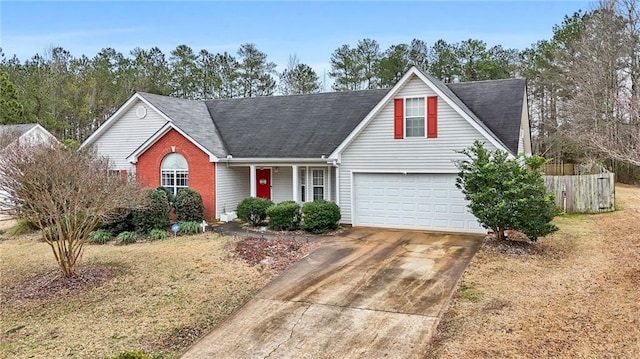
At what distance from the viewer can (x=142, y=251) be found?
41.9 feet

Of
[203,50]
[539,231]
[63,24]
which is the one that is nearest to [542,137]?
[539,231]

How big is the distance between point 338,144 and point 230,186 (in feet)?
16.7

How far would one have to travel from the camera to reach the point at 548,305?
751 centimetres

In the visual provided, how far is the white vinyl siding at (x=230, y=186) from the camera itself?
17872 millimetres

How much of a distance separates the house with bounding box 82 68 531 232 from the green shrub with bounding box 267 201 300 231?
→ 189 centimetres

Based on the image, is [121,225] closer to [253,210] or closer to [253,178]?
[253,210]

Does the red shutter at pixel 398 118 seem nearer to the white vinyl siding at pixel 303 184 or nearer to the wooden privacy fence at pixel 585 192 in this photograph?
the white vinyl siding at pixel 303 184

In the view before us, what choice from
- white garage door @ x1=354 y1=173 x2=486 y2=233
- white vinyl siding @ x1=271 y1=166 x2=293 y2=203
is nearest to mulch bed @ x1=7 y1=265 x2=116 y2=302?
white garage door @ x1=354 y1=173 x2=486 y2=233

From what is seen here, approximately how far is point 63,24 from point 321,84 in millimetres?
28531

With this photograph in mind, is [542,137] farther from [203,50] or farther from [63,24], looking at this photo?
[63,24]

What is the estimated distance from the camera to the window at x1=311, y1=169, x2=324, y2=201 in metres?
17.8

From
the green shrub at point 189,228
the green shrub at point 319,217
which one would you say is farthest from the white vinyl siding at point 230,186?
the green shrub at point 319,217

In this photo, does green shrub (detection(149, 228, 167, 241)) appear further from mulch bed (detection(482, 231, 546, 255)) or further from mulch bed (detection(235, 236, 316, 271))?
mulch bed (detection(482, 231, 546, 255))

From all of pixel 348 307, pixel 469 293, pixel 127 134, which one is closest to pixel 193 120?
pixel 127 134
